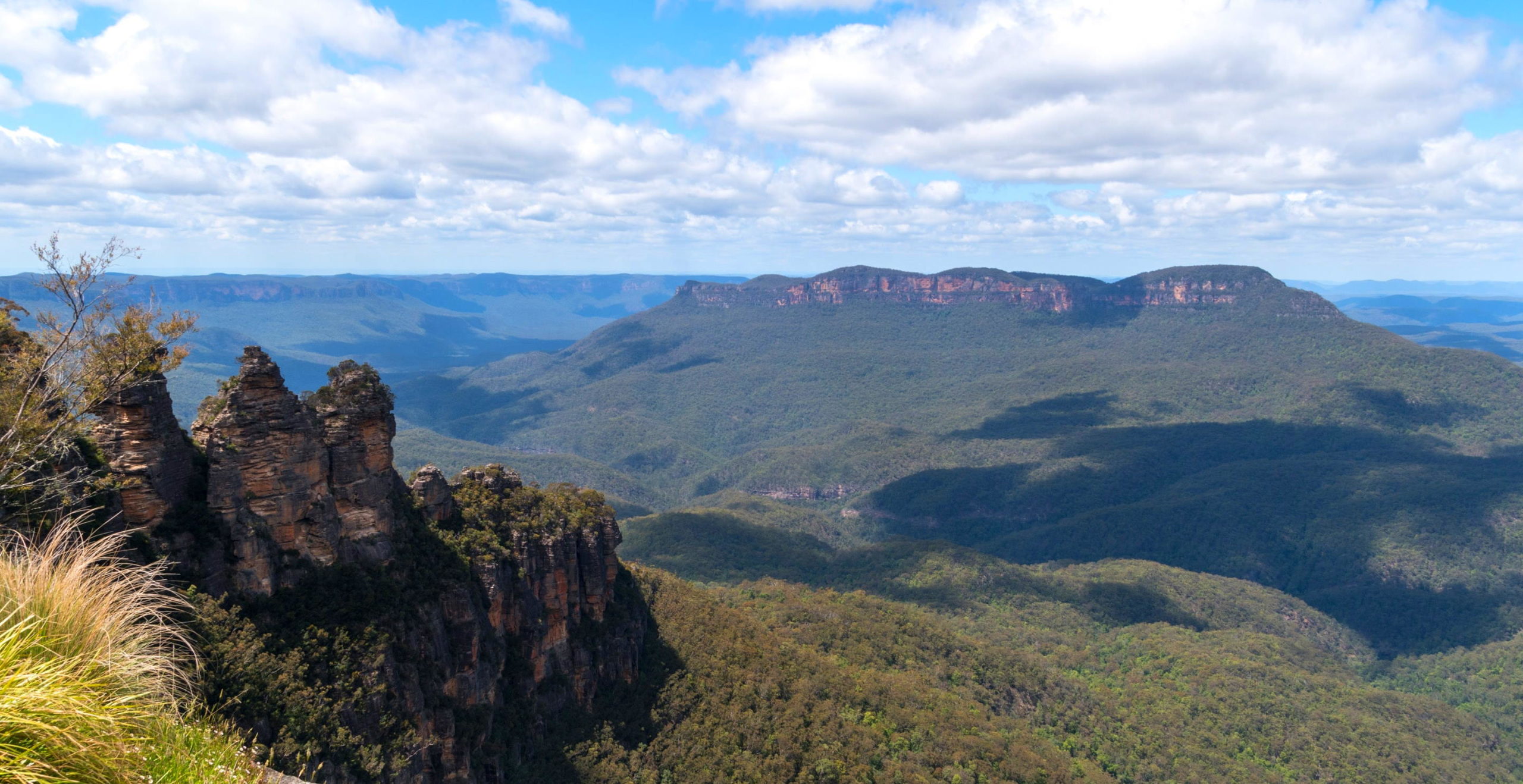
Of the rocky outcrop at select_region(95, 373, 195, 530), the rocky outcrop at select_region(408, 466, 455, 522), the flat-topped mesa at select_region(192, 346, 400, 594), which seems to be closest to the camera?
the rocky outcrop at select_region(95, 373, 195, 530)

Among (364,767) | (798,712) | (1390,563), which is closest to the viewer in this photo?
(364,767)

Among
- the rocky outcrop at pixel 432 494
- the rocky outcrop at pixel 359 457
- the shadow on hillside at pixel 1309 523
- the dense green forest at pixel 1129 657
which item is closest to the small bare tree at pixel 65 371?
the rocky outcrop at pixel 359 457

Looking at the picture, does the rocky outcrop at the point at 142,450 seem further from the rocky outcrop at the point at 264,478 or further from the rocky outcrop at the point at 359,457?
the rocky outcrop at the point at 359,457

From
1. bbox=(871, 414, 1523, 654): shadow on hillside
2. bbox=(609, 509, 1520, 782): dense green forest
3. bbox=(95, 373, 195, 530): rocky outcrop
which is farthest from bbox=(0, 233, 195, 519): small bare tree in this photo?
bbox=(871, 414, 1523, 654): shadow on hillside

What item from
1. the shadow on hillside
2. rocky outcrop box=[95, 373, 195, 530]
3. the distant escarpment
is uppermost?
rocky outcrop box=[95, 373, 195, 530]

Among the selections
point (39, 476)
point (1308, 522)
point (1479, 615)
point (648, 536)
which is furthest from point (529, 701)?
point (1308, 522)

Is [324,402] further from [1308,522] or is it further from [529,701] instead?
[1308,522]

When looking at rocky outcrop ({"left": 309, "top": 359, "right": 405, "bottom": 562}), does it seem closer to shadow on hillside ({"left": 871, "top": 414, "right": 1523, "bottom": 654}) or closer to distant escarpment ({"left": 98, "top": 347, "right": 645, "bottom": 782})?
distant escarpment ({"left": 98, "top": 347, "right": 645, "bottom": 782})
